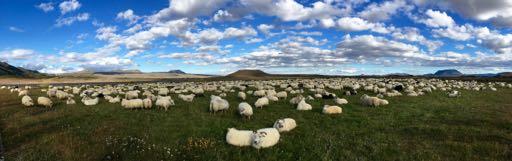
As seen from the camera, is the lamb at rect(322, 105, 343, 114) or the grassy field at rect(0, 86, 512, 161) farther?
the lamb at rect(322, 105, 343, 114)

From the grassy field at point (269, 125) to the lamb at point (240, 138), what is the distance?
36cm

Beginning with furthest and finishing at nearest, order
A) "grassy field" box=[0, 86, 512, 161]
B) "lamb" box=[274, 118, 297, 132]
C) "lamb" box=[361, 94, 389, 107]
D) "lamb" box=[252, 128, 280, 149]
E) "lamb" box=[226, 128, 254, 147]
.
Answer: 1. "lamb" box=[361, 94, 389, 107]
2. "lamb" box=[274, 118, 297, 132]
3. "lamb" box=[226, 128, 254, 147]
4. "lamb" box=[252, 128, 280, 149]
5. "grassy field" box=[0, 86, 512, 161]

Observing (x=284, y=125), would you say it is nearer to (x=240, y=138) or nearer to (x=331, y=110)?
(x=240, y=138)

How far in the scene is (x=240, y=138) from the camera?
1434 cm

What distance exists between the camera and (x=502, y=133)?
1592 centimetres

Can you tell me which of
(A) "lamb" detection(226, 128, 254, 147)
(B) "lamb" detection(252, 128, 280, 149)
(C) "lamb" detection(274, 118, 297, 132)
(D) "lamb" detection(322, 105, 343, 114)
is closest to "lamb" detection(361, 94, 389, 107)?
(D) "lamb" detection(322, 105, 343, 114)

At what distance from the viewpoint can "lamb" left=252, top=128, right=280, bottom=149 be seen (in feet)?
45.1

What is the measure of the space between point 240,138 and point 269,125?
13.3ft

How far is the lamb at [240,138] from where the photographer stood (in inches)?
559

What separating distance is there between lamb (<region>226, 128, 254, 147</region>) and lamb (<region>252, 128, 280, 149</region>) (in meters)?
0.27

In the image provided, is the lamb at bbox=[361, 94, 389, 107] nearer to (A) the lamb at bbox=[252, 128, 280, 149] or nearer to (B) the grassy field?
(B) the grassy field

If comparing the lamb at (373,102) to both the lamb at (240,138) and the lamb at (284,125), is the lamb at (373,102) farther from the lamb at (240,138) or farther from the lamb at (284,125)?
the lamb at (240,138)

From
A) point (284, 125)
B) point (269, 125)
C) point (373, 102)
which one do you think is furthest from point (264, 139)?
point (373, 102)

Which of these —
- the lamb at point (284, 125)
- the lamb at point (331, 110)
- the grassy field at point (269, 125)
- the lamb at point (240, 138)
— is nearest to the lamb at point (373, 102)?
the grassy field at point (269, 125)
